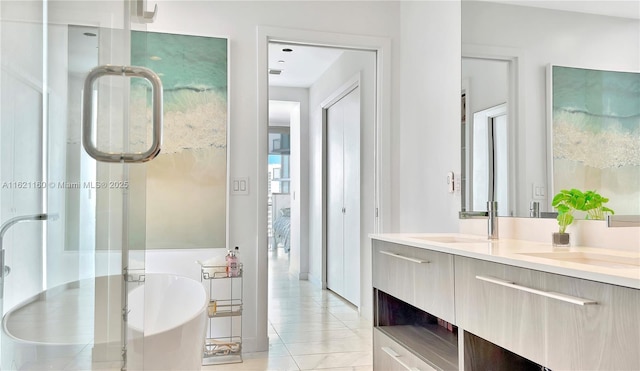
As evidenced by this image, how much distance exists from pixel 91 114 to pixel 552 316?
1325mm

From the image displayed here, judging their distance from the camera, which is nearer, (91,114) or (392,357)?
(91,114)

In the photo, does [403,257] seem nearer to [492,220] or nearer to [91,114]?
[492,220]

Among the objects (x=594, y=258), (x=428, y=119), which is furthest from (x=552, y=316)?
(x=428, y=119)

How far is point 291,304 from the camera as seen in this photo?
4.65 meters

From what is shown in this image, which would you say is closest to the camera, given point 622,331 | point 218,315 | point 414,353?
point 622,331

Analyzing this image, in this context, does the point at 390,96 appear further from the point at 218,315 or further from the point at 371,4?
the point at 218,315

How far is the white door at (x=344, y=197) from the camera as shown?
4451 millimetres

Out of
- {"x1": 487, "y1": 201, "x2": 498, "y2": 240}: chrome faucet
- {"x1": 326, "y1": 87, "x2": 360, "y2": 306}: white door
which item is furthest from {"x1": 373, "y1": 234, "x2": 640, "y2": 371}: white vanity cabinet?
Result: {"x1": 326, "y1": 87, "x2": 360, "y2": 306}: white door

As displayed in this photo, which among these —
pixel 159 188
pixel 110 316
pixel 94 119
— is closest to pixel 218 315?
pixel 159 188

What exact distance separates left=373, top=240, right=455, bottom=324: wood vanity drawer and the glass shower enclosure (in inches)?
45.0

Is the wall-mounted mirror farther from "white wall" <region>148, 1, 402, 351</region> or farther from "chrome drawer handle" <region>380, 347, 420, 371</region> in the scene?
"white wall" <region>148, 1, 402, 351</region>

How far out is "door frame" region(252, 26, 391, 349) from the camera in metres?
3.20

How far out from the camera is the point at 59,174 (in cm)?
126

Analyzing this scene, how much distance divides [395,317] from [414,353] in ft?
1.39
